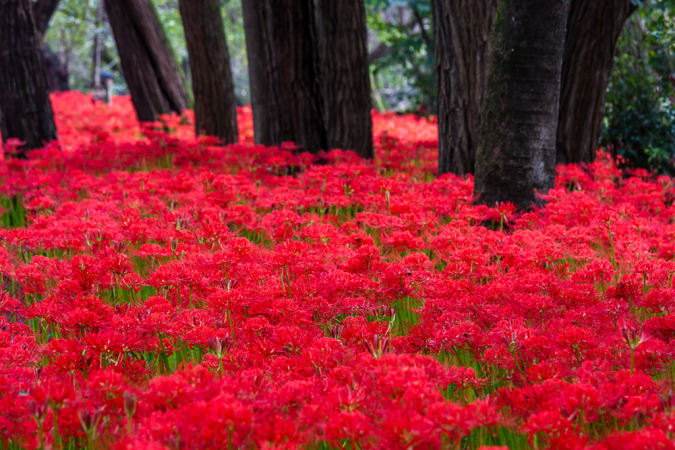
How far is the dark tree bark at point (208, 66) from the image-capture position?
26.2 ft

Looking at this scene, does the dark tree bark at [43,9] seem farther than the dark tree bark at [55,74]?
No

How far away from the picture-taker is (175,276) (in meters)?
2.32

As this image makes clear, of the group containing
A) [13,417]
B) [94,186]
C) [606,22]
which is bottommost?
[13,417]

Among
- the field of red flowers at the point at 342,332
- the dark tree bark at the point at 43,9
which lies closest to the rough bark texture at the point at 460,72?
the field of red flowers at the point at 342,332

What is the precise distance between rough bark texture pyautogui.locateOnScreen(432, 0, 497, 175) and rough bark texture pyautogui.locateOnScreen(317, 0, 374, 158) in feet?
4.50

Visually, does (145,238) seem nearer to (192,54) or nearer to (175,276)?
(175,276)

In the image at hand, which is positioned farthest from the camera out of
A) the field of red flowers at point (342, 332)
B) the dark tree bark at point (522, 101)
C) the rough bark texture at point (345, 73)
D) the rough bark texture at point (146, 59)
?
the rough bark texture at point (146, 59)

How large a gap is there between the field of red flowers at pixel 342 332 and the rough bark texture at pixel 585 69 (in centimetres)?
120

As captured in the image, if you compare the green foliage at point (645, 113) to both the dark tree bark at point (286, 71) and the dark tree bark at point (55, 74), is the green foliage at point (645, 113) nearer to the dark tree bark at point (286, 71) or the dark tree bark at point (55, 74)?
the dark tree bark at point (286, 71)

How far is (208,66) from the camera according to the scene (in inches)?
316

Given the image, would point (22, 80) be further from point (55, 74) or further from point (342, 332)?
point (55, 74)

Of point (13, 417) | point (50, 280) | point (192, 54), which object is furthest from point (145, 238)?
point (192, 54)

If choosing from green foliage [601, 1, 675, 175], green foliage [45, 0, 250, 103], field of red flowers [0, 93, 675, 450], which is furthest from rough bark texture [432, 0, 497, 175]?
green foliage [45, 0, 250, 103]

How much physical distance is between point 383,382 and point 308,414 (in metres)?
0.19
